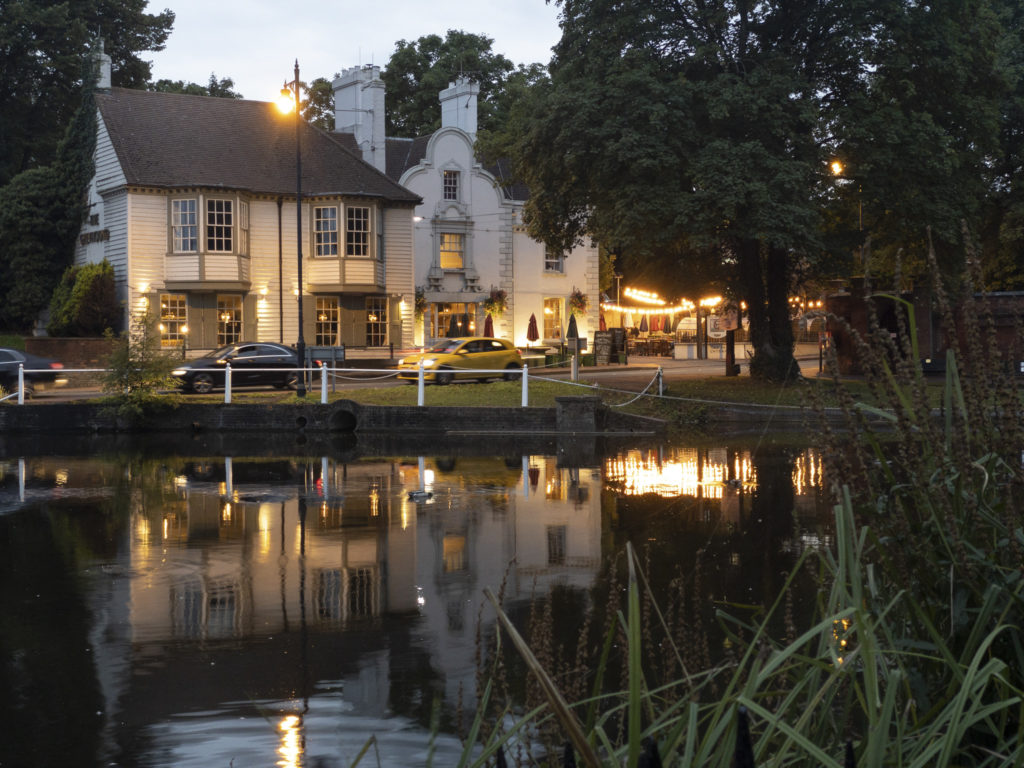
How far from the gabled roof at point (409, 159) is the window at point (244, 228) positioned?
29.4 ft

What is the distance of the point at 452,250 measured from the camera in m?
51.4

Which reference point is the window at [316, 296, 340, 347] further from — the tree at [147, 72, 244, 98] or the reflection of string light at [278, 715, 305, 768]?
the reflection of string light at [278, 715, 305, 768]

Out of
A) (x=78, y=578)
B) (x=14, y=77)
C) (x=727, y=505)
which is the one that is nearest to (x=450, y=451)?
(x=727, y=505)

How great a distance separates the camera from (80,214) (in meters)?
45.7

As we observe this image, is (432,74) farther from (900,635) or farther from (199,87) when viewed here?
(900,635)

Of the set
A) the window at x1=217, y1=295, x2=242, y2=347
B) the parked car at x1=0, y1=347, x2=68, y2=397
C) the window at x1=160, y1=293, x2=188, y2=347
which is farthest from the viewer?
the window at x1=217, y1=295, x2=242, y2=347

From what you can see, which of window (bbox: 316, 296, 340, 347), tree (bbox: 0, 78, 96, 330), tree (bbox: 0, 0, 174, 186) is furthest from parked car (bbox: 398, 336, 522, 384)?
tree (bbox: 0, 0, 174, 186)

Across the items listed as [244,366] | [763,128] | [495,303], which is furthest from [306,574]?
[495,303]

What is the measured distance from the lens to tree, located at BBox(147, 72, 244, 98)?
62263 mm

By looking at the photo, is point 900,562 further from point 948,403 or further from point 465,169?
point 465,169

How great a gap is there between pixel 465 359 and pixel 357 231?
38.6ft

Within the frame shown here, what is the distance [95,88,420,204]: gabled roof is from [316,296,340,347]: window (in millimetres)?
4253

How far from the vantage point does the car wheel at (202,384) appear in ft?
105

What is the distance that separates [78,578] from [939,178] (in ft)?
80.9
